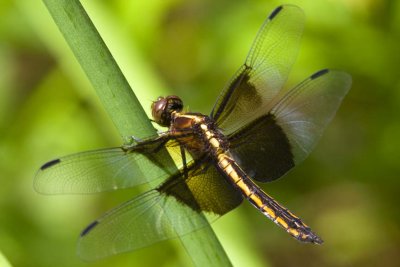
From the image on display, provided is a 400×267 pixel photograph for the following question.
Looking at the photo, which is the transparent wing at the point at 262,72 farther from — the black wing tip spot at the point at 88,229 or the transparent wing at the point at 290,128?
the black wing tip spot at the point at 88,229

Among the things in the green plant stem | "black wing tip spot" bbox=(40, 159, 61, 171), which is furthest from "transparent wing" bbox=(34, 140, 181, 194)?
the green plant stem

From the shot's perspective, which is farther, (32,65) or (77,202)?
(32,65)

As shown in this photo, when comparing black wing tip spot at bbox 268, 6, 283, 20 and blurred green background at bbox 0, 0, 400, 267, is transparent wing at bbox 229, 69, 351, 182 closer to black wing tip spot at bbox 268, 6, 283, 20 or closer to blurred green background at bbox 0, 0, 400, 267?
black wing tip spot at bbox 268, 6, 283, 20

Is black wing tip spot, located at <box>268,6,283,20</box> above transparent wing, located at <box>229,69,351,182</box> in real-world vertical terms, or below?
above

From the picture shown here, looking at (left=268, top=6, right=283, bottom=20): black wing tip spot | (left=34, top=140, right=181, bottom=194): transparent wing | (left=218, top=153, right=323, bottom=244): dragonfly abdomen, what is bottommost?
(left=218, top=153, right=323, bottom=244): dragonfly abdomen

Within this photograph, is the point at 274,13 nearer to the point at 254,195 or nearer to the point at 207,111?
the point at 254,195

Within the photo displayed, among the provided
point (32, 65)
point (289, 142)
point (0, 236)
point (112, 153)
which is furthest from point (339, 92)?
point (32, 65)

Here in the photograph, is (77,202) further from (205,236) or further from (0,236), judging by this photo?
(205,236)

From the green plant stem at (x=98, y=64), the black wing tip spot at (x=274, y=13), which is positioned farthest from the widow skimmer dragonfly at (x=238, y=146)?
the green plant stem at (x=98, y=64)
